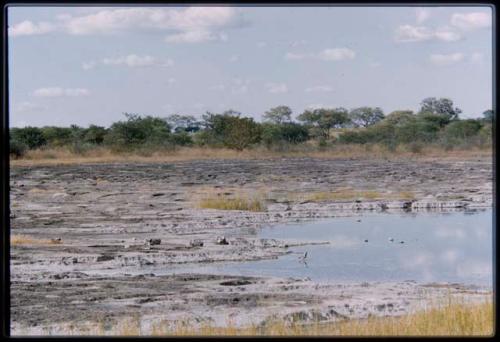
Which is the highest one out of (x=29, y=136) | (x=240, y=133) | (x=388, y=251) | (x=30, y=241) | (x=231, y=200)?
(x=29, y=136)

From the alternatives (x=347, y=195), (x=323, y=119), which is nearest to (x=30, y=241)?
(x=347, y=195)

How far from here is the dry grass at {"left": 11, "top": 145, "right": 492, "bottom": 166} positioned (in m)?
33.5

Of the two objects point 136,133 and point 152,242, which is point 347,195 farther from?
point 136,133

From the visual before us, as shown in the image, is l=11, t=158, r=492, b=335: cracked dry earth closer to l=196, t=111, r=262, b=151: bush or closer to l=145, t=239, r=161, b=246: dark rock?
l=145, t=239, r=161, b=246: dark rock

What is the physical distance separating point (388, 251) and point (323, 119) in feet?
98.9

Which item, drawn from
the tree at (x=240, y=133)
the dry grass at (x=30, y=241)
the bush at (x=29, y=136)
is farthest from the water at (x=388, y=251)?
the bush at (x=29, y=136)

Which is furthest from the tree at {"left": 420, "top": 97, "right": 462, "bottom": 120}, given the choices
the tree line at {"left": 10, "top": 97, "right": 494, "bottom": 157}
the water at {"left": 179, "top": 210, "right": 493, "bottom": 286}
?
the water at {"left": 179, "top": 210, "right": 493, "bottom": 286}

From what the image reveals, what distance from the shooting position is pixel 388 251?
1510 cm

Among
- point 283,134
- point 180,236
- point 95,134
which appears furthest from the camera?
point 283,134

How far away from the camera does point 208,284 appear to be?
11086mm

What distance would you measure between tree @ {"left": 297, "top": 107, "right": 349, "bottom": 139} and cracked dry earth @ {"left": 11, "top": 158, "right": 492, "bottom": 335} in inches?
518

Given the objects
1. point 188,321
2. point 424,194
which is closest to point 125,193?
point 424,194

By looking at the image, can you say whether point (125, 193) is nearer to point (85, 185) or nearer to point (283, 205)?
point (85, 185)

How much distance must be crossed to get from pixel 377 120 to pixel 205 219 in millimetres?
30048
